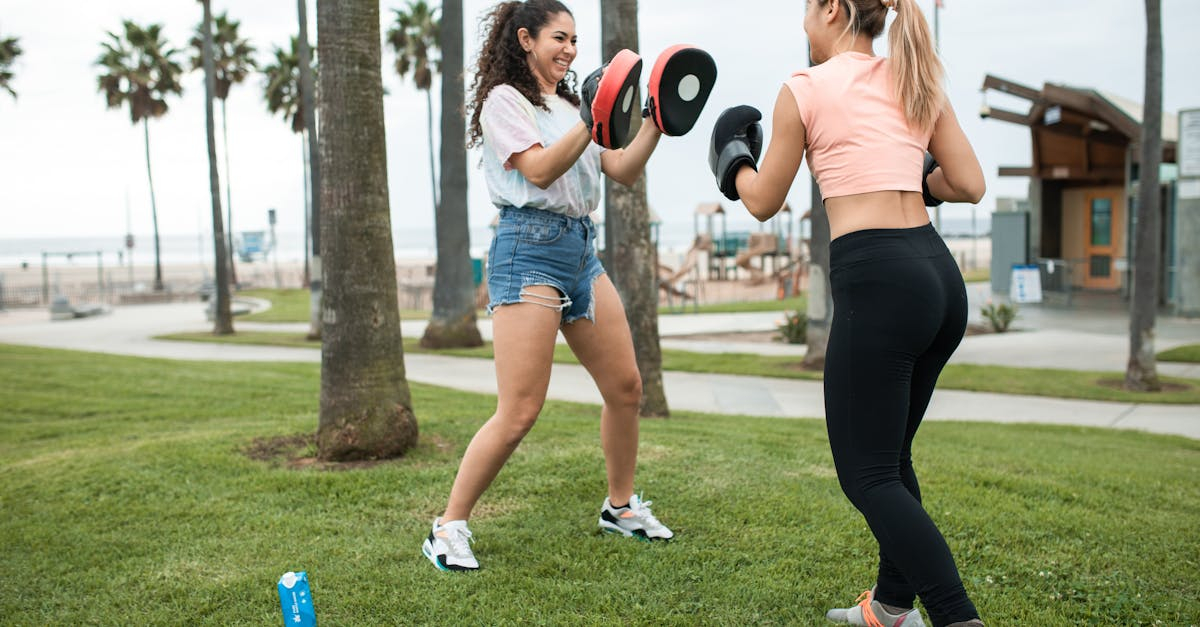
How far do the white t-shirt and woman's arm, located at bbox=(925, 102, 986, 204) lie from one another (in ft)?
3.95

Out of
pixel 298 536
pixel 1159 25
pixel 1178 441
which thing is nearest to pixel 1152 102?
pixel 1159 25

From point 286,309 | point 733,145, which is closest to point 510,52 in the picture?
point 733,145

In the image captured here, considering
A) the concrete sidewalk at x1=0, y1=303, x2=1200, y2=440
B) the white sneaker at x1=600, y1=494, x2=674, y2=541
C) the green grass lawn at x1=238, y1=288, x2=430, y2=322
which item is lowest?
the green grass lawn at x1=238, y1=288, x2=430, y2=322

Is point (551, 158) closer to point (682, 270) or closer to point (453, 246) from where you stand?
point (453, 246)

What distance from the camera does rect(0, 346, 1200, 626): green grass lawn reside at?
304cm

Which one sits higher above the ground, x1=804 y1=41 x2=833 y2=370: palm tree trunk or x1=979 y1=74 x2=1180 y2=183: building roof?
x1=979 y1=74 x2=1180 y2=183: building roof

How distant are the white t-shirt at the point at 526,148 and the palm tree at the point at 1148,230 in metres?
8.23

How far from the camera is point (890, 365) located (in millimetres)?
2338

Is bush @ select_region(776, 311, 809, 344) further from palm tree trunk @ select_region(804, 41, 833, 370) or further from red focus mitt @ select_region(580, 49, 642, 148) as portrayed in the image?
red focus mitt @ select_region(580, 49, 642, 148)

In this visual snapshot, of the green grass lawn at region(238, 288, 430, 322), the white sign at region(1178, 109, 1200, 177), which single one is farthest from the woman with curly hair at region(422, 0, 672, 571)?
the green grass lawn at region(238, 288, 430, 322)

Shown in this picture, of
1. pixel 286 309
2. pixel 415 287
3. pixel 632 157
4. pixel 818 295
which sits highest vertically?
pixel 632 157

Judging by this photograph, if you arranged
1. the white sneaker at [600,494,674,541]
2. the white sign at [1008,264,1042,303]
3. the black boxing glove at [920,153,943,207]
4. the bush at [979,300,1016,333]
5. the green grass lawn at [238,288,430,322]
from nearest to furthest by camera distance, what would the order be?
1. the black boxing glove at [920,153,943,207]
2. the white sneaker at [600,494,674,541]
3. the bush at [979,300,1016,333]
4. the white sign at [1008,264,1042,303]
5. the green grass lawn at [238,288,430,322]

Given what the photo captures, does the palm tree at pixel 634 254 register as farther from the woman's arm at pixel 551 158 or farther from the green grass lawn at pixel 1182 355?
the green grass lawn at pixel 1182 355

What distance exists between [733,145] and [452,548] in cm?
175
